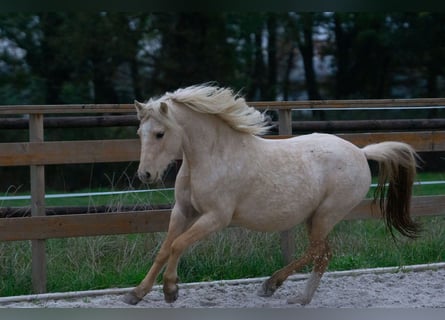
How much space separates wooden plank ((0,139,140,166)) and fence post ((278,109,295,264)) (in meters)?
1.19

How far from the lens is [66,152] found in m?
5.08

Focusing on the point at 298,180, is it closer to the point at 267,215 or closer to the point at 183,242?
the point at 267,215

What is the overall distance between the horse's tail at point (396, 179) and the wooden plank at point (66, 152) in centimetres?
169

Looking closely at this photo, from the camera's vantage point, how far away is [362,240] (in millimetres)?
6355

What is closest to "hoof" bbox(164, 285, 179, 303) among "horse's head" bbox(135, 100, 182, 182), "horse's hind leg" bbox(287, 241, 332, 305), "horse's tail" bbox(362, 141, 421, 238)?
"horse's head" bbox(135, 100, 182, 182)

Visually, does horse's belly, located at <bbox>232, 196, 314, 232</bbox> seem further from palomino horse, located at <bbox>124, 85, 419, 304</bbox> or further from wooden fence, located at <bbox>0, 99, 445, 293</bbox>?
wooden fence, located at <bbox>0, 99, 445, 293</bbox>

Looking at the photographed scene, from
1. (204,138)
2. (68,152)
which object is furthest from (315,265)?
(68,152)

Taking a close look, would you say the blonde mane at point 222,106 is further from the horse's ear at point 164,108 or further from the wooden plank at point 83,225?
the wooden plank at point 83,225

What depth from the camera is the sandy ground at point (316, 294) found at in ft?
15.5

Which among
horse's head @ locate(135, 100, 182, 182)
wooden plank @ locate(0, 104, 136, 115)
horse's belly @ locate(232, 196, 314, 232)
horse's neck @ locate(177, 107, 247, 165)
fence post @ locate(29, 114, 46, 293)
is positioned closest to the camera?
horse's head @ locate(135, 100, 182, 182)

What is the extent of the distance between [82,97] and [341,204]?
821 centimetres

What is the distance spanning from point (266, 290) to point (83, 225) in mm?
1315

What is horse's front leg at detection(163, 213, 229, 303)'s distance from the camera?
437 centimetres

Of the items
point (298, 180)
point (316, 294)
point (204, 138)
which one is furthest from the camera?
point (316, 294)
